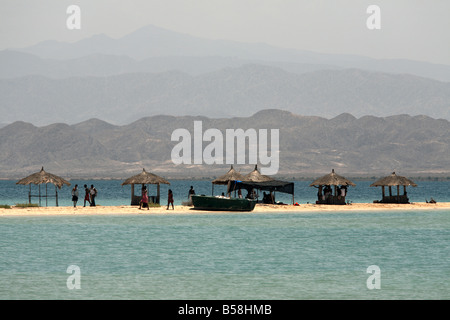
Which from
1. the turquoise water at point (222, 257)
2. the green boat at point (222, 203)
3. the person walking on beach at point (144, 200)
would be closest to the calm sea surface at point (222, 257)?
the turquoise water at point (222, 257)

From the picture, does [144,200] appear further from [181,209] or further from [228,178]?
[228,178]

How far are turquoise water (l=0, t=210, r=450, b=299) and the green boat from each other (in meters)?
4.03

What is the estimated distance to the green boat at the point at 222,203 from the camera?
53.2 meters

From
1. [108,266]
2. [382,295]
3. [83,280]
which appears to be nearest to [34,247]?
[108,266]

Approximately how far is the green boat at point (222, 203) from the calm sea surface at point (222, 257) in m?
3.95

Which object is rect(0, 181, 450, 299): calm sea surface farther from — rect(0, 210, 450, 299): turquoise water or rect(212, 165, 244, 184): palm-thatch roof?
rect(212, 165, 244, 184): palm-thatch roof

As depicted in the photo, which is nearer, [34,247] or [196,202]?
[34,247]

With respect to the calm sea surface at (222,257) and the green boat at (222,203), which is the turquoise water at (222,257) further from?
the green boat at (222,203)

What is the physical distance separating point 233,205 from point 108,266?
26.9 metres

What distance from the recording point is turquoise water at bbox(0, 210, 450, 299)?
875 inches

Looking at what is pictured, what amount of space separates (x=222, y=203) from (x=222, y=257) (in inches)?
919

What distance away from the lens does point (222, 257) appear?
3002 centimetres
